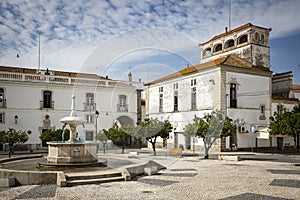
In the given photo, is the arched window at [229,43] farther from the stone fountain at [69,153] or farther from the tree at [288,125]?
the stone fountain at [69,153]

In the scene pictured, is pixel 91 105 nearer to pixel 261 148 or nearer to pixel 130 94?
pixel 130 94

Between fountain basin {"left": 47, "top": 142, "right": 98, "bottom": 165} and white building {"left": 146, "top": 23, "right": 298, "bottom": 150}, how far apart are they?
53.2 ft

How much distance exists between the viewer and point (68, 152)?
11625 mm

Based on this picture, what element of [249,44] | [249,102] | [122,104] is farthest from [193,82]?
[122,104]

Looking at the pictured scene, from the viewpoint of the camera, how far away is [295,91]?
112 ft

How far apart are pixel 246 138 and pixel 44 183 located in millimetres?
21261

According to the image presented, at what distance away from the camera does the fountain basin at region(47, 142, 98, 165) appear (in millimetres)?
11586

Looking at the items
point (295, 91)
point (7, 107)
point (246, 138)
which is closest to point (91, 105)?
point (7, 107)

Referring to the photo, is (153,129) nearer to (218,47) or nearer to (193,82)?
(193,82)

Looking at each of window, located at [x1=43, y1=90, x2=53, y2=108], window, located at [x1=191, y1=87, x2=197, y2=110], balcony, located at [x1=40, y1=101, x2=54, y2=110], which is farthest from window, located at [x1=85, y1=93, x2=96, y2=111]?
window, located at [x1=191, y1=87, x2=197, y2=110]

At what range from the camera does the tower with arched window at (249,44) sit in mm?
29234

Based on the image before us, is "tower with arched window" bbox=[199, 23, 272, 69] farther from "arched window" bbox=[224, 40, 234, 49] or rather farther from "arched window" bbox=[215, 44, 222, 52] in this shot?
"arched window" bbox=[215, 44, 222, 52]

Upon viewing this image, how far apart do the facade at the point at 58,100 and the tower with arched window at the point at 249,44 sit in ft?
36.5

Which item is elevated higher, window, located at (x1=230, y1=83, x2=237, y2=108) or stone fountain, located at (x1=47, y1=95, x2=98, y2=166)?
window, located at (x1=230, y1=83, x2=237, y2=108)
